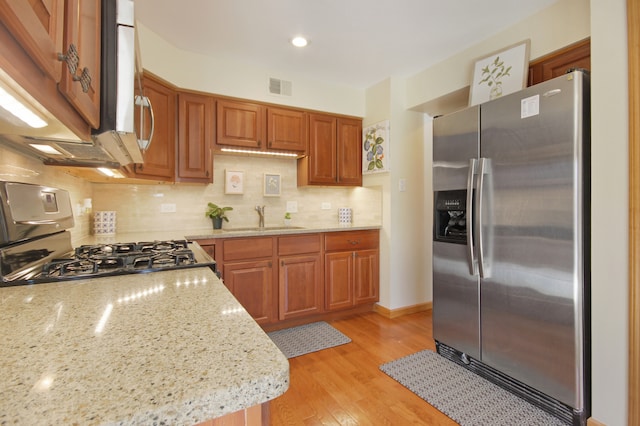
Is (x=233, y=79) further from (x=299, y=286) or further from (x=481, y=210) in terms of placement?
(x=481, y=210)

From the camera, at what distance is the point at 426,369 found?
221 centimetres

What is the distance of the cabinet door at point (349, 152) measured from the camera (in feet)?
11.3

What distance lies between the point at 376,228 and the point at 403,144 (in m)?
0.91

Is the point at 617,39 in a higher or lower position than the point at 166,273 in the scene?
higher

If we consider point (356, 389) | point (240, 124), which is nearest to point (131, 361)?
point (356, 389)

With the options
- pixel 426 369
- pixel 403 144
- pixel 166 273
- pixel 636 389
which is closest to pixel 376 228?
pixel 403 144

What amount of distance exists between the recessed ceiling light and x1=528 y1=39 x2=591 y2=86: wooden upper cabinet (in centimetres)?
166

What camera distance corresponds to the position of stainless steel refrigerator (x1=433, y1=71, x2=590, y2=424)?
1.62 metres

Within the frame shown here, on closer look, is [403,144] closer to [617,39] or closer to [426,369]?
[617,39]

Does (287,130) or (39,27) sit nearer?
(39,27)

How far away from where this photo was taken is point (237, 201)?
3242 millimetres

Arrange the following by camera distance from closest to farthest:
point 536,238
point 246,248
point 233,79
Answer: point 536,238
point 246,248
point 233,79

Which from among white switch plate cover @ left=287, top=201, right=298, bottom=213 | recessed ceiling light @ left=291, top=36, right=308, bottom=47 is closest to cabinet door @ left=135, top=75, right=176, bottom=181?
recessed ceiling light @ left=291, top=36, right=308, bottom=47

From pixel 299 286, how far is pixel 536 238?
1.91 meters
